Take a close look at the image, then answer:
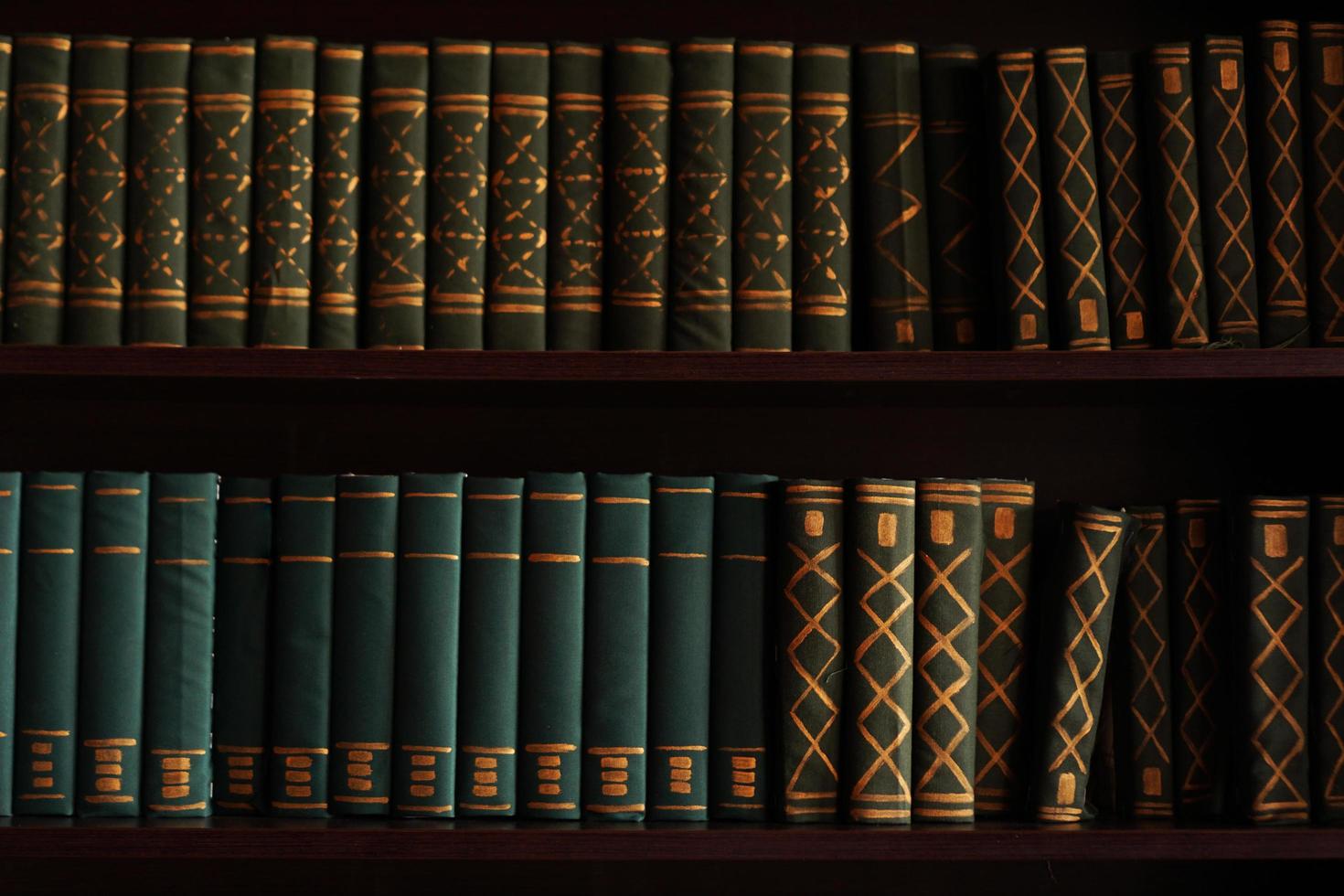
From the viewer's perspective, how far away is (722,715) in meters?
1.03

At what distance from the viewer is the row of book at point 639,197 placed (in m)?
1.03

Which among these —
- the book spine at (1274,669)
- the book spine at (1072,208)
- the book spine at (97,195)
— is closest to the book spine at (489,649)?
the book spine at (97,195)

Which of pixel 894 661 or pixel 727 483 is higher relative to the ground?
pixel 727 483

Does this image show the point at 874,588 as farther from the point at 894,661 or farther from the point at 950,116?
the point at 950,116

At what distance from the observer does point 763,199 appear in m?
1.05

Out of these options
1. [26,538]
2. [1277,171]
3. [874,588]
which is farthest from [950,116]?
[26,538]

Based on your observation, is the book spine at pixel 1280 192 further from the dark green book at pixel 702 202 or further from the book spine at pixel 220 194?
the book spine at pixel 220 194

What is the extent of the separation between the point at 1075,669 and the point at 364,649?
0.53 metres

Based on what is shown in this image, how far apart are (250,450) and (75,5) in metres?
0.43

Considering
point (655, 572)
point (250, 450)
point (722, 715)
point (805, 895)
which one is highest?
point (250, 450)

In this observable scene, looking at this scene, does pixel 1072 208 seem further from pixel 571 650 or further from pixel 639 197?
pixel 571 650

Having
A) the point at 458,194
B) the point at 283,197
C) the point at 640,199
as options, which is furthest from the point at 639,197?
the point at 283,197

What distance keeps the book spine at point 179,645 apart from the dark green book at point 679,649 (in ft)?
1.10

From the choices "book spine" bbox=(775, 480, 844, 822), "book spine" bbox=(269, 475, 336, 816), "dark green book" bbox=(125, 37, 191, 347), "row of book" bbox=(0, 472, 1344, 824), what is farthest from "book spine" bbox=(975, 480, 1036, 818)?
"dark green book" bbox=(125, 37, 191, 347)
